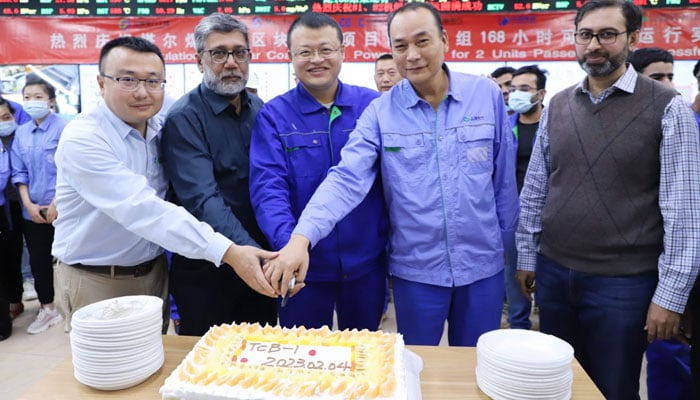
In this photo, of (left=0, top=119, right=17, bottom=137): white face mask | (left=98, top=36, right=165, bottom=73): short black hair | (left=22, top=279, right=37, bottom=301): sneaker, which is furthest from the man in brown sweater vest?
(left=22, top=279, right=37, bottom=301): sneaker

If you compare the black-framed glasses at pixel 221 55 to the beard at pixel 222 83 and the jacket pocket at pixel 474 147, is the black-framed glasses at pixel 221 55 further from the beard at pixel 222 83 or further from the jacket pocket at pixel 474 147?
the jacket pocket at pixel 474 147

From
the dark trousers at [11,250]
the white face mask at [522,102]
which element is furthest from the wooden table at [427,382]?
the dark trousers at [11,250]

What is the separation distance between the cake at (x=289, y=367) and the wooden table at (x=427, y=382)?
5.0 inches

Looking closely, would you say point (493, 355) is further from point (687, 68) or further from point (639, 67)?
point (687, 68)

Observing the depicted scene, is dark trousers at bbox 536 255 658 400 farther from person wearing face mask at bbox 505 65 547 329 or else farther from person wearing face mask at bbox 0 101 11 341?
person wearing face mask at bbox 0 101 11 341

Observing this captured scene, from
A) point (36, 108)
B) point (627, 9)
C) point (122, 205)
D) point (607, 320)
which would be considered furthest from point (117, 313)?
point (36, 108)

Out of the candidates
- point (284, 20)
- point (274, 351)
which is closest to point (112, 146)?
point (274, 351)

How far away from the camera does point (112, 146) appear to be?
1.70 m

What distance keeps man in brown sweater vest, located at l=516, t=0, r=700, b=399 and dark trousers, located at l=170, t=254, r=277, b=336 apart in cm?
130

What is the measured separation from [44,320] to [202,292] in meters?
2.59

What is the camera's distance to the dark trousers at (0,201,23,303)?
3.80 meters

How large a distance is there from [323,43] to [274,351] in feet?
3.84

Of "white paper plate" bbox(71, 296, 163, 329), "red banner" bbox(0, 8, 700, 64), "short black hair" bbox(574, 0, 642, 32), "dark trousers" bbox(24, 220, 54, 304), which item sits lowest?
"dark trousers" bbox(24, 220, 54, 304)

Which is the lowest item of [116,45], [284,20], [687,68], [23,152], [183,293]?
Answer: [183,293]
